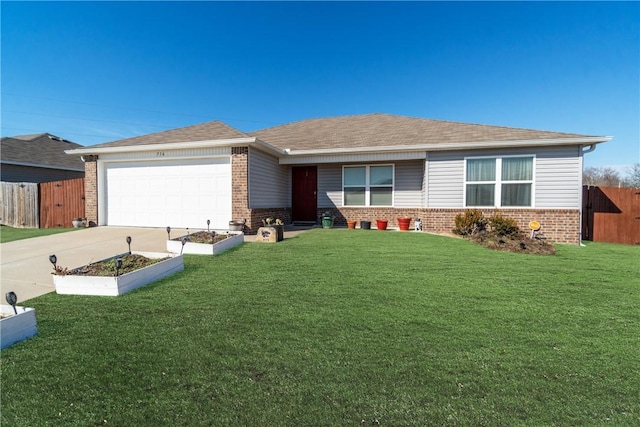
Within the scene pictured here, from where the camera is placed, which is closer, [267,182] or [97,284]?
[97,284]

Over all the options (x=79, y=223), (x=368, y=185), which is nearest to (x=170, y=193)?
(x=79, y=223)

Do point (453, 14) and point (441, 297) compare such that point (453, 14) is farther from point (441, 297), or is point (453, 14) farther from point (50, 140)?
point (50, 140)

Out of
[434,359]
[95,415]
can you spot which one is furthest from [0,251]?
[434,359]

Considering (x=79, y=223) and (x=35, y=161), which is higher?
(x=35, y=161)

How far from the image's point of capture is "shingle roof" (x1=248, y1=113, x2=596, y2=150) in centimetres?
1010

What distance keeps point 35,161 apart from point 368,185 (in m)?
18.2

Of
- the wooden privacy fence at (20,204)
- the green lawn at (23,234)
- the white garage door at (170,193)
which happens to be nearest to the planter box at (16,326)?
the white garage door at (170,193)

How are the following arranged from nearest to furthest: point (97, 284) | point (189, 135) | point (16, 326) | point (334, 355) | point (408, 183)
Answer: point (334, 355) < point (16, 326) < point (97, 284) < point (189, 135) < point (408, 183)

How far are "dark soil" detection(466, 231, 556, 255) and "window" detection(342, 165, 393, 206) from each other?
4192 mm

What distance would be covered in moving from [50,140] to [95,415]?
25.7 meters

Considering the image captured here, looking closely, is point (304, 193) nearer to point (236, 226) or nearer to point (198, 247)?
point (236, 226)

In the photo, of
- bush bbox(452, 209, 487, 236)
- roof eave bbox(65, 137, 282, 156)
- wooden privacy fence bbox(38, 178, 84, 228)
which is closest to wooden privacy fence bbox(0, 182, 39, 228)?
wooden privacy fence bbox(38, 178, 84, 228)

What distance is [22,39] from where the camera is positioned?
11.9 m

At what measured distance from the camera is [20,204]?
1221cm
